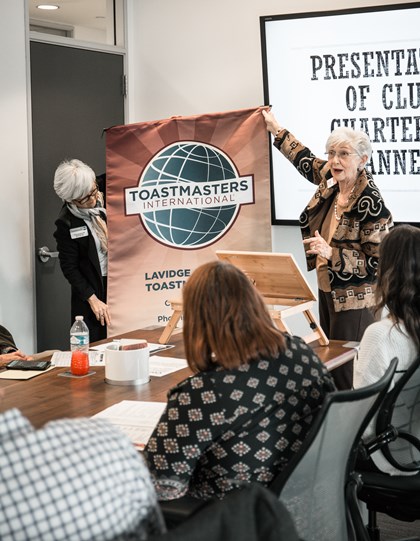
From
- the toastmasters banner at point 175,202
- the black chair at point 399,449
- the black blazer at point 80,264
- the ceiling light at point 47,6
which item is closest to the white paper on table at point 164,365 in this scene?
the black chair at point 399,449

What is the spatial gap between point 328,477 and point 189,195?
269 centimetres

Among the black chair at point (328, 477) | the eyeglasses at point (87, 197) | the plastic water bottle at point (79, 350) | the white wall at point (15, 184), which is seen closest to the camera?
the black chair at point (328, 477)

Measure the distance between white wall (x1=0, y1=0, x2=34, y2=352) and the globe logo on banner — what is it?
86 cm

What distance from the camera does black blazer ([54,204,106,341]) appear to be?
15.4 feet

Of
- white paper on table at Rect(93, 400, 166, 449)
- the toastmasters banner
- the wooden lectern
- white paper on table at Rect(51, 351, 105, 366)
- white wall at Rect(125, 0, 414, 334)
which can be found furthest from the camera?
white wall at Rect(125, 0, 414, 334)

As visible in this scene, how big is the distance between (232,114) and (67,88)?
1466 mm

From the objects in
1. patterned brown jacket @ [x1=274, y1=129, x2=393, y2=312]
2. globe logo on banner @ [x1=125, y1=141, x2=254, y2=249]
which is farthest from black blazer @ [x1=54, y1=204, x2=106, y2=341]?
patterned brown jacket @ [x1=274, y1=129, x2=393, y2=312]

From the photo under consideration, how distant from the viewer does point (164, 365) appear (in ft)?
10.4

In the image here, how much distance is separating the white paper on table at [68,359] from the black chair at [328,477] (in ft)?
4.41

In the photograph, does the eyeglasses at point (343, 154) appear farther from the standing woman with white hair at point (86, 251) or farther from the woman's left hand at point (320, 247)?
the standing woman with white hair at point (86, 251)

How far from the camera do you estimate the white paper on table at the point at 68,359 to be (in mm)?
3248

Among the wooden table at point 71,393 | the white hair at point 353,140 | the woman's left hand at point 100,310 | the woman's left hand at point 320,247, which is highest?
the white hair at point 353,140

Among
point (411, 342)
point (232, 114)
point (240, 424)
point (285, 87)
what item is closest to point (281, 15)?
point (285, 87)

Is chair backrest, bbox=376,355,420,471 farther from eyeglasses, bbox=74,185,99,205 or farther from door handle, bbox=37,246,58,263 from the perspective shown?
door handle, bbox=37,246,58,263
